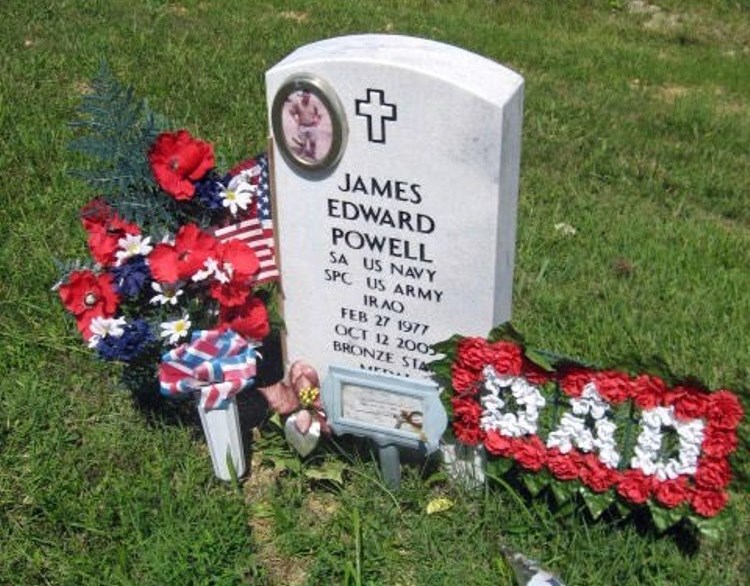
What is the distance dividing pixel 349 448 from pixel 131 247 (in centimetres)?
92

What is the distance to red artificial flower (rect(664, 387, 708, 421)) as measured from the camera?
8.76 ft

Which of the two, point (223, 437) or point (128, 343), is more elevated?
point (128, 343)

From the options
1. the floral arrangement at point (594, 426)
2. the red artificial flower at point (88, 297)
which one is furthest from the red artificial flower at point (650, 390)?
the red artificial flower at point (88, 297)

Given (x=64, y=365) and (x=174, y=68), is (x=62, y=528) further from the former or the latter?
(x=174, y=68)

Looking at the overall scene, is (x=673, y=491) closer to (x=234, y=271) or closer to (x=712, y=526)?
(x=712, y=526)

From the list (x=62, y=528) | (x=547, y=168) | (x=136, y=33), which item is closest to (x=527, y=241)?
(x=547, y=168)

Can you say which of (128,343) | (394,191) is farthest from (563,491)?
(128,343)

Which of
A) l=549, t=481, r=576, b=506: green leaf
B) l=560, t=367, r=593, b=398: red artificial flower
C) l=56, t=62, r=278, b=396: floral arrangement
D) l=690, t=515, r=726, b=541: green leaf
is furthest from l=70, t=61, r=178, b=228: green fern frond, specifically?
l=690, t=515, r=726, b=541: green leaf

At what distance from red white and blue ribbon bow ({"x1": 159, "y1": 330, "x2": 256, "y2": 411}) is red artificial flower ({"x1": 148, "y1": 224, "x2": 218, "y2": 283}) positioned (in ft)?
0.59

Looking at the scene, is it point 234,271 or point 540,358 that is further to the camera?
point 234,271

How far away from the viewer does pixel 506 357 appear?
286cm

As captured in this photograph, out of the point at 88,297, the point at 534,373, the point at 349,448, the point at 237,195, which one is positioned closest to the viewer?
the point at 534,373

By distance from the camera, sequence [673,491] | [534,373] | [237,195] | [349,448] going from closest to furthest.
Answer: [673,491], [534,373], [237,195], [349,448]

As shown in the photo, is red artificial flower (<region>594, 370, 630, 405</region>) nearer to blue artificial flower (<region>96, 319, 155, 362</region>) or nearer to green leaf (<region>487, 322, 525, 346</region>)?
green leaf (<region>487, 322, 525, 346</region>)
